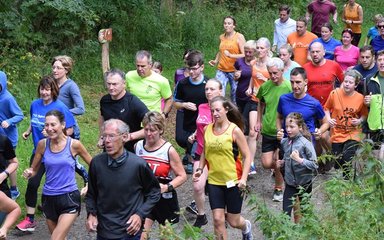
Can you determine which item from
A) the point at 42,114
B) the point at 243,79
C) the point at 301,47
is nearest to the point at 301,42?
the point at 301,47

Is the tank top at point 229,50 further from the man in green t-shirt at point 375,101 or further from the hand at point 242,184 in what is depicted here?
the hand at point 242,184

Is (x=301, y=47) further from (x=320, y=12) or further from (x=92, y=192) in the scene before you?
(x=92, y=192)

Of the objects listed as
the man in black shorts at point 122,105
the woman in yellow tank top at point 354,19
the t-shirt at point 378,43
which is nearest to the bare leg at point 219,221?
the man in black shorts at point 122,105

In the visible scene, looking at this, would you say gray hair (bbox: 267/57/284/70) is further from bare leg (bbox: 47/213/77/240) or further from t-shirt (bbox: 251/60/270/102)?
bare leg (bbox: 47/213/77/240)

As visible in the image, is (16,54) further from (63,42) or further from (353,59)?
(353,59)

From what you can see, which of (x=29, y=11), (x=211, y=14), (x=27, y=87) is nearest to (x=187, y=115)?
(x=27, y=87)

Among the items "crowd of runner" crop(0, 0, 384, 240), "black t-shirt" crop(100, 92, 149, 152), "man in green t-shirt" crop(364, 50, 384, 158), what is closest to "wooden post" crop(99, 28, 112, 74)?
"crowd of runner" crop(0, 0, 384, 240)

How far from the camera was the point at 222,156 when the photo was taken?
8.07m

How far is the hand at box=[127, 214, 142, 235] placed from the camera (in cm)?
693

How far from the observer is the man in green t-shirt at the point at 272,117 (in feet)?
32.9

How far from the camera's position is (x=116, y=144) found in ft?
22.8

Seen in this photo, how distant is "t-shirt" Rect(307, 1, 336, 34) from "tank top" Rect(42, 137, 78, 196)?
9.56 metres

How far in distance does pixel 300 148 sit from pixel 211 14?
40.3 feet

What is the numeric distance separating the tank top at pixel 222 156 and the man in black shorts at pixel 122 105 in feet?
3.48
